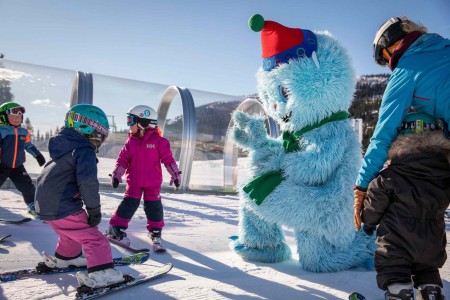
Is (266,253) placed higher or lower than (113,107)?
lower

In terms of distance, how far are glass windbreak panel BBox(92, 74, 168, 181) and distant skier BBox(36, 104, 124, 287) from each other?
15.0ft

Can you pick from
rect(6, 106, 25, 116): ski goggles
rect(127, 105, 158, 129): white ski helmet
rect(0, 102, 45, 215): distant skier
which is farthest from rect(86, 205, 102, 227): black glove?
rect(6, 106, 25, 116): ski goggles

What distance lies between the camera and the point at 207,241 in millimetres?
3867

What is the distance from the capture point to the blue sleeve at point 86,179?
→ 91.8 inches

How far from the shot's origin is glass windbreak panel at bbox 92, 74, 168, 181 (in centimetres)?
696

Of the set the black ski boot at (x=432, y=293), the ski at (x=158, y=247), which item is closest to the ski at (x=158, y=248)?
the ski at (x=158, y=247)

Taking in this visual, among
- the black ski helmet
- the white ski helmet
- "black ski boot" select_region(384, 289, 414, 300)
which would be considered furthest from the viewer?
the white ski helmet

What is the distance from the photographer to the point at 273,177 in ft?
9.31

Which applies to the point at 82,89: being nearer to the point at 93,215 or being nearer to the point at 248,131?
the point at 248,131

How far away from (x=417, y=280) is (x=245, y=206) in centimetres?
147

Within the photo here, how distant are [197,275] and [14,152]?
130 inches

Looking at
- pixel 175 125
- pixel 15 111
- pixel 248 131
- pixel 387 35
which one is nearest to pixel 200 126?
pixel 175 125

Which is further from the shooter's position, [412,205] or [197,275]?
[197,275]

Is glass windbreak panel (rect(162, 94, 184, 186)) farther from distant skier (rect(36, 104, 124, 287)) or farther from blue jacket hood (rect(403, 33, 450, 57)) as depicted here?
blue jacket hood (rect(403, 33, 450, 57))
